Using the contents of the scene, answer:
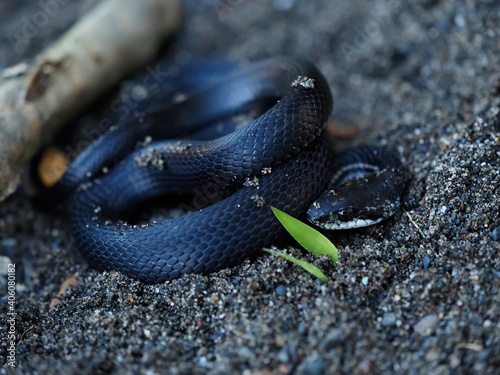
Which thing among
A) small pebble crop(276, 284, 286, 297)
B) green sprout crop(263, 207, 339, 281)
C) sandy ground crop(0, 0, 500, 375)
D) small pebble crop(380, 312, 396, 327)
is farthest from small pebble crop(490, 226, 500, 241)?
small pebble crop(276, 284, 286, 297)

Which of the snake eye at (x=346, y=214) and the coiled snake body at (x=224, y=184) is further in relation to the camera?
the snake eye at (x=346, y=214)

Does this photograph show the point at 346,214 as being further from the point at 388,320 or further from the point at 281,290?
the point at 388,320

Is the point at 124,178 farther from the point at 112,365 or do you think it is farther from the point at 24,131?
the point at 112,365

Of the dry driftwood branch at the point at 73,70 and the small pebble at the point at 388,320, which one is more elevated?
the dry driftwood branch at the point at 73,70

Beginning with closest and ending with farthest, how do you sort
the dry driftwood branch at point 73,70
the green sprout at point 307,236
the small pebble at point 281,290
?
the small pebble at point 281,290, the green sprout at point 307,236, the dry driftwood branch at point 73,70

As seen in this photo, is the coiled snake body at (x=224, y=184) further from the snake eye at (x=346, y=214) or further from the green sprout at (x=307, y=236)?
the green sprout at (x=307, y=236)

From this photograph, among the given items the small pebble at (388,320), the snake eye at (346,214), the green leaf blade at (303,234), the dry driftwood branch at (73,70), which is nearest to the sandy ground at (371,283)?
the small pebble at (388,320)

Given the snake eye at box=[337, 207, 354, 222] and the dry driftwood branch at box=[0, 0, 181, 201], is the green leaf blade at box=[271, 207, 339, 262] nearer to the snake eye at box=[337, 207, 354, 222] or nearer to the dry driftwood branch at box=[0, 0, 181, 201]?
the snake eye at box=[337, 207, 354, 222]
